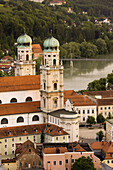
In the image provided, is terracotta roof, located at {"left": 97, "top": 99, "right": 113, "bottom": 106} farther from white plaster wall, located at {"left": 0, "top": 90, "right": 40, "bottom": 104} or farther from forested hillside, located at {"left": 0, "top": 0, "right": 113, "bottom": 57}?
forested hillside, located at {"left": 0, "top": 0, "right": 113, "bottom": 57}

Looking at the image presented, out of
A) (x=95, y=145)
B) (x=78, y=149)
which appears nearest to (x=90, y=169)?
(x=78, y=149)

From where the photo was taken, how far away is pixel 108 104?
5306 centimetres

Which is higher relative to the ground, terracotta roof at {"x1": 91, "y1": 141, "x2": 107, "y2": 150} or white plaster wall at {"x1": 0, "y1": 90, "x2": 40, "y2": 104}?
white plaster wall at {"x1": 0, "y1": 90, "x2": 40, "y2": 104}

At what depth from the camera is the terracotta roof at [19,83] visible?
46.2 m

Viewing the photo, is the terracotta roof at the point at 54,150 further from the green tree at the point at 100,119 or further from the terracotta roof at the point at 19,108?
the green tree at the point at 100,119

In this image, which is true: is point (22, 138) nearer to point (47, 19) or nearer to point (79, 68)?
point (79, 68)

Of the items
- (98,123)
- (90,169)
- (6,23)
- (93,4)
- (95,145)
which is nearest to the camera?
(90,169)

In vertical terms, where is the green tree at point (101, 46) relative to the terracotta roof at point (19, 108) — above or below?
above

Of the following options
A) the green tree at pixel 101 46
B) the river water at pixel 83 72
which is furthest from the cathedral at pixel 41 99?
Result: the green tree at pixel 101 46

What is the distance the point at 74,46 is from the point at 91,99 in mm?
52697

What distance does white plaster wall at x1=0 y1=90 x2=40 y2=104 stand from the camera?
46156 mm

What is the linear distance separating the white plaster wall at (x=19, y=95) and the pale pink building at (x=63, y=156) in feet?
28.3

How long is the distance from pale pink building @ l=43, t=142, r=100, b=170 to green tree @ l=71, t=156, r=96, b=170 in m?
0.86

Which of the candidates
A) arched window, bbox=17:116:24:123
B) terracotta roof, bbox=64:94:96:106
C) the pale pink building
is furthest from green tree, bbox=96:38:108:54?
the pale pink building
